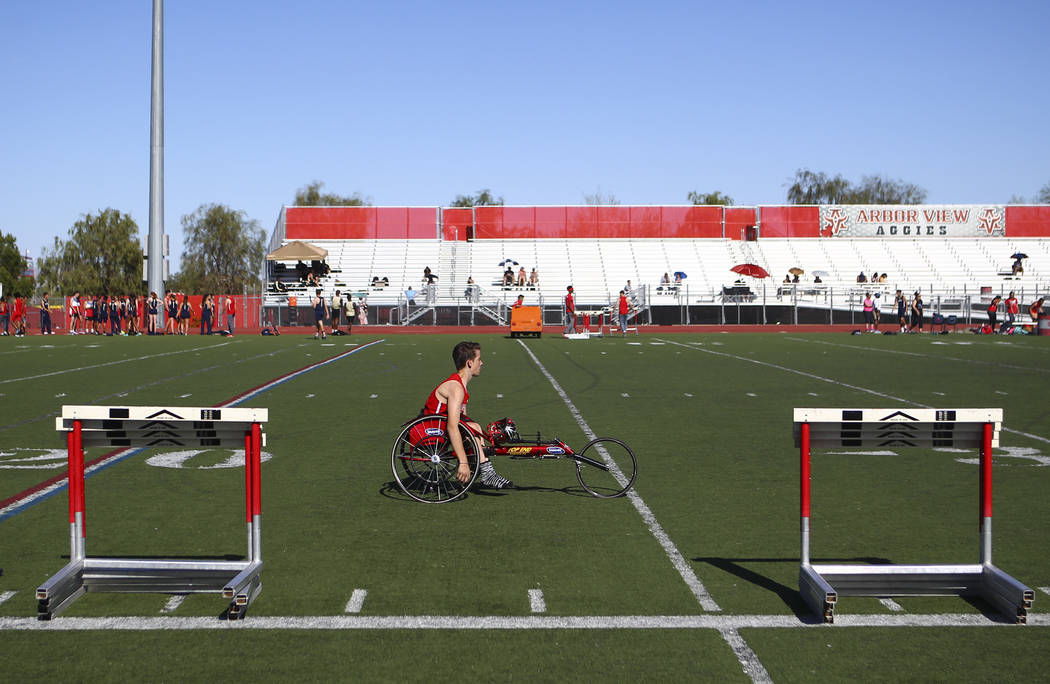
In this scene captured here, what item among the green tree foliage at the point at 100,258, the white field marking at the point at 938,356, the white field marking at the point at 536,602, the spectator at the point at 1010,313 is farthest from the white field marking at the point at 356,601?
the green tree foliage at the point at 100,258

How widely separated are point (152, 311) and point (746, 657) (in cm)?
4102


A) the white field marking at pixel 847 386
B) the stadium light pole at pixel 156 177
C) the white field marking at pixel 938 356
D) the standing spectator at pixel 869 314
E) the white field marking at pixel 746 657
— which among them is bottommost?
the white field marking at pixel 746 657

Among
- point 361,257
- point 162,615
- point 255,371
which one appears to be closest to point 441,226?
point 361,257

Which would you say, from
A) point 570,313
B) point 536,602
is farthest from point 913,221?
point 536,602

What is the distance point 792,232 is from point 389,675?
6590 cm

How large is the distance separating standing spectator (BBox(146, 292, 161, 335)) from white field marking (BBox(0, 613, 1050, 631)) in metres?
37.9

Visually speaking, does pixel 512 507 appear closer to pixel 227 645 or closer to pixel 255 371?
pixel 227 645

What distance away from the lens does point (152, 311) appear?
138 feet

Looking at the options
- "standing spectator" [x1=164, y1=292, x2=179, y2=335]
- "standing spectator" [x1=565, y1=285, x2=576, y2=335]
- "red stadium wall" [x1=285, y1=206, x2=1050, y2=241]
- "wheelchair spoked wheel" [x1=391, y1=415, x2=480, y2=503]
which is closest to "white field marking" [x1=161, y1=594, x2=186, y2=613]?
"wheelchair spoked wheel" [x1=391, y1=415, x2=480, y2=503]

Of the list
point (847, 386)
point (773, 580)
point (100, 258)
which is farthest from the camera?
point (100, 258)

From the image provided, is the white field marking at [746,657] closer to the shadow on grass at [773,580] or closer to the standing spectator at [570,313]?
the shadow on grass at [773,580]

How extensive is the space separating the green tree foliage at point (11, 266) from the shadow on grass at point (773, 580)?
10006cm

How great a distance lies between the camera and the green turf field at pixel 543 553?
182 inches

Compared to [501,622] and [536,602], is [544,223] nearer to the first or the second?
[536,602]
